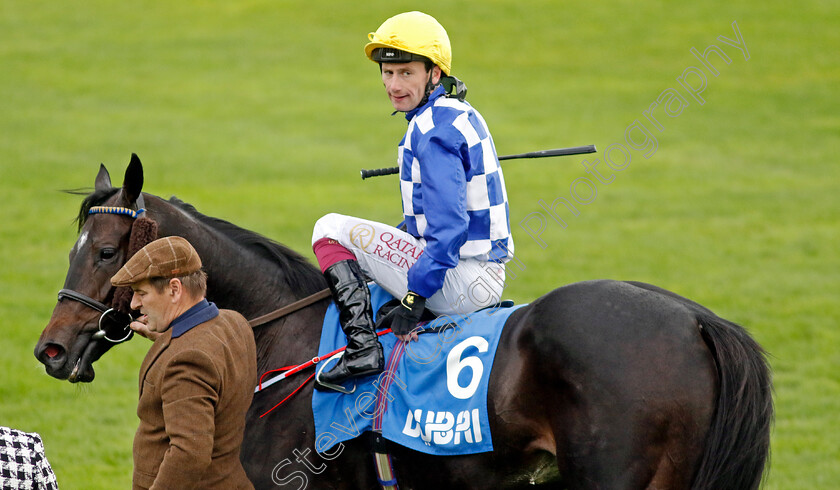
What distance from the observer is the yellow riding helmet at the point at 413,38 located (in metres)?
3.60

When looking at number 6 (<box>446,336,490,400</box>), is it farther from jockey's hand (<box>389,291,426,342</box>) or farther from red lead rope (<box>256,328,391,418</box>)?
red lead rope (<box>256,328,391,418</box>)

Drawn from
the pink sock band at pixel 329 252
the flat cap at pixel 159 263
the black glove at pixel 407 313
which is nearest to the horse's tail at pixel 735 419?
the black glove at pixel 407 313

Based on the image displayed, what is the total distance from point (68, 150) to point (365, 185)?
211 inches

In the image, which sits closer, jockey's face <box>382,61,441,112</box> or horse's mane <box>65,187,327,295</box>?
jockey's face <box>382,61,441,112</box>

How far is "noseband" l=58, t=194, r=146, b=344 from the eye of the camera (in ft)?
11.8

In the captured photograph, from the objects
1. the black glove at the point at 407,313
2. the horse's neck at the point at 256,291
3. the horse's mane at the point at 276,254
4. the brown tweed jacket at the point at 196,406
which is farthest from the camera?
the horse's mane at the point at 276,254

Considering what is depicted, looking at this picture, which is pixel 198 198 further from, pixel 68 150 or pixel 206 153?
pixel 68 150

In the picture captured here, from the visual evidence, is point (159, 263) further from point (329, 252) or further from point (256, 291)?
point (256, 291)

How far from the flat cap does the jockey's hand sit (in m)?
0.93

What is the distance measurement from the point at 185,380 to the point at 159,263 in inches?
15.6

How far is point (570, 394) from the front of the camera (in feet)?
10.4

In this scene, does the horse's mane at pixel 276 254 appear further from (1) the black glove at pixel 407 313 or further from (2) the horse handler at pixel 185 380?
(2) the horse handler at pixel 185 380

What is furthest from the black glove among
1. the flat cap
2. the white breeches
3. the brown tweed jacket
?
the flat cap

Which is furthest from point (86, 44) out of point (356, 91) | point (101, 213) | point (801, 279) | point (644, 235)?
point (101, 213)
